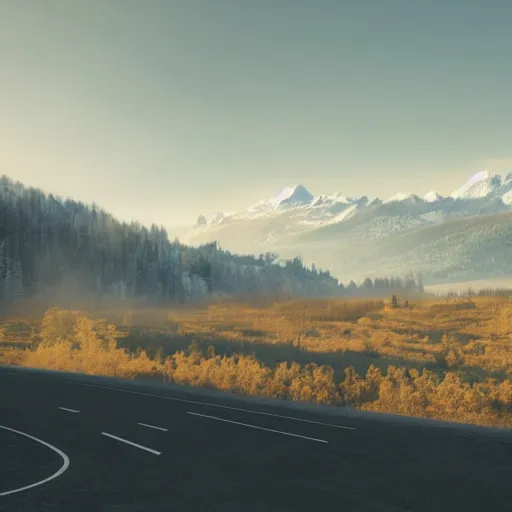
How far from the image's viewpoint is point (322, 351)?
191 ft

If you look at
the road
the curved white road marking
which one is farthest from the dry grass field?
the curved white road marking

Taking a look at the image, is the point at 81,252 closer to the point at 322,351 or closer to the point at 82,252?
the point at 82,252

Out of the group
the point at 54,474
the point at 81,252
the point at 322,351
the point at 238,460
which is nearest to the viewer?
the point at 54,474

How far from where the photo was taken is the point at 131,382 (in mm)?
33156

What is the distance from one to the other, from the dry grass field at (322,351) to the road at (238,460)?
961 centimetres

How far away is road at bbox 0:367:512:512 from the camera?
11.7 metres

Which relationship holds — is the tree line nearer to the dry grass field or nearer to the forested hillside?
the forested hillside

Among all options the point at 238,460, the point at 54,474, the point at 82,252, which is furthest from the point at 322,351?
the point at 82,252

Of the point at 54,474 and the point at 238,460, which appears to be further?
the point at 238,460

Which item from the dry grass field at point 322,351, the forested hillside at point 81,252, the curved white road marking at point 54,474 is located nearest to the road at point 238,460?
the curved white road marking at point 54,474

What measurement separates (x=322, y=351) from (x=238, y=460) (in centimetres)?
4374

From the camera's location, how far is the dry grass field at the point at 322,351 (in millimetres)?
32875

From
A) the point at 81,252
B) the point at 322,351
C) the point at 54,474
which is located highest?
the point at 81,252

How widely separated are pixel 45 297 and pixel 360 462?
135 meters
